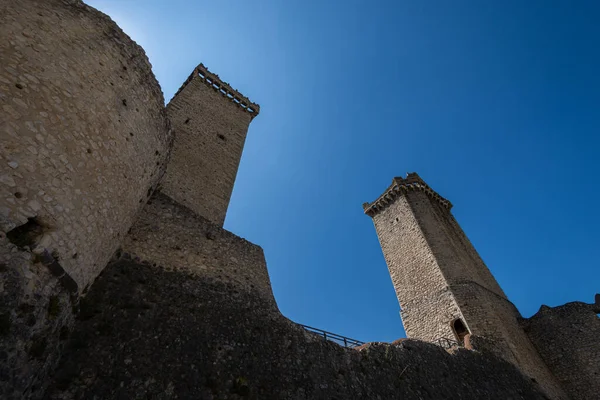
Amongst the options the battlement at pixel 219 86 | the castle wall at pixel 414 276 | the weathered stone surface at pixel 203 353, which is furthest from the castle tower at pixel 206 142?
the castle wall at pixel 414 276

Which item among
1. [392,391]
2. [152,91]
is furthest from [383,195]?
[152,91]

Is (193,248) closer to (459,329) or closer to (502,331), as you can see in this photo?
(459,329)

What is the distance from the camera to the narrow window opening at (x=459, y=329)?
12934 mm

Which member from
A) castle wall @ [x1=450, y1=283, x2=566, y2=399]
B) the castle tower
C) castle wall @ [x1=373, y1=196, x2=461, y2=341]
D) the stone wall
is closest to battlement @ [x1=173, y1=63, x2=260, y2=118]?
the castle tower

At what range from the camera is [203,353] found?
5.21 m

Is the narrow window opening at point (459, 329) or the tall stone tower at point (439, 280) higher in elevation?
the tall stone tower at point (439, 280)

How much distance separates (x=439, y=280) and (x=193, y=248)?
11.6 m

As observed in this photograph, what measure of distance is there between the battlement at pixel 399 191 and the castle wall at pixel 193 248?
44.6 ft

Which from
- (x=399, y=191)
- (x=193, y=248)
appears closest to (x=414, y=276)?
(x=399, y=191)

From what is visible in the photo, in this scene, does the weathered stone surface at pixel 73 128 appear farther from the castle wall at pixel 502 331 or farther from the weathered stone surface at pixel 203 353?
the castle wall at pixel 502 331

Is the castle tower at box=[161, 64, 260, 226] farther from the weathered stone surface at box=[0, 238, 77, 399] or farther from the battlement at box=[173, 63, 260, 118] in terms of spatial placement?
the weathered stone surface at box=[0, 238, 77, 399]

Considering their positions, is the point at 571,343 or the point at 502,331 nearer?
the point at 502,331

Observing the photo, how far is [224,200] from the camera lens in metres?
11.1

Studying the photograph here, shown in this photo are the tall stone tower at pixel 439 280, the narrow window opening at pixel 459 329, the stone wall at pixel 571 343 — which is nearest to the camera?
the stone wall at pixel 571 343
